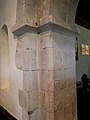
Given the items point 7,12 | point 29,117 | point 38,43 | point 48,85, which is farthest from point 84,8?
point 29,117

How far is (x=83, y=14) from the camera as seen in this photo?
3.31 metres

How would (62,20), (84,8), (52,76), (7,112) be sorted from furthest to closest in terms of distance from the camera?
(84,8) < (7,112) < (62,20) < (52,76)

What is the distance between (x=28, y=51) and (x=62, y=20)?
43 cm

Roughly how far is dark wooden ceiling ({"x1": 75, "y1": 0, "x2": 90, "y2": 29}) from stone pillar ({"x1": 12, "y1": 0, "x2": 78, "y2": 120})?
168cm

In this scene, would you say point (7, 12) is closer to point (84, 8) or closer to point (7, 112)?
point (7, 112)

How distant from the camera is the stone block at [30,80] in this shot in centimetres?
119

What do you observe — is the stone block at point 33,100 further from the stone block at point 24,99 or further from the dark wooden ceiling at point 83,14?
the dark wooden ceiling at point 83,14

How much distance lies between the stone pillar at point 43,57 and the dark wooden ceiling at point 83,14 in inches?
66.3

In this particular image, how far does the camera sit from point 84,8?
2.98 m

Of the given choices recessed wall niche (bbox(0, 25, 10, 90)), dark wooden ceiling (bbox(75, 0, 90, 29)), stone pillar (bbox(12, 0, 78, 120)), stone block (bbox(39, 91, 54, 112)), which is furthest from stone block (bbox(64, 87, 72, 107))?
dark wooden ceiling (bbox(75, 0, 90, 29))

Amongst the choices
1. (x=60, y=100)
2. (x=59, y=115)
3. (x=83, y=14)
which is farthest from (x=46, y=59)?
(x=83, y=14)

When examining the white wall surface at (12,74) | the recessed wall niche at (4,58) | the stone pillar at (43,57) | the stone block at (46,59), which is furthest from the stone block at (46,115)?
the recessed wall niche at (4,58)

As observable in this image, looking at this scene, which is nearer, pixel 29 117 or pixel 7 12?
pixel 29 117

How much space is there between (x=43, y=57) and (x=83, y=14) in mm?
2552
